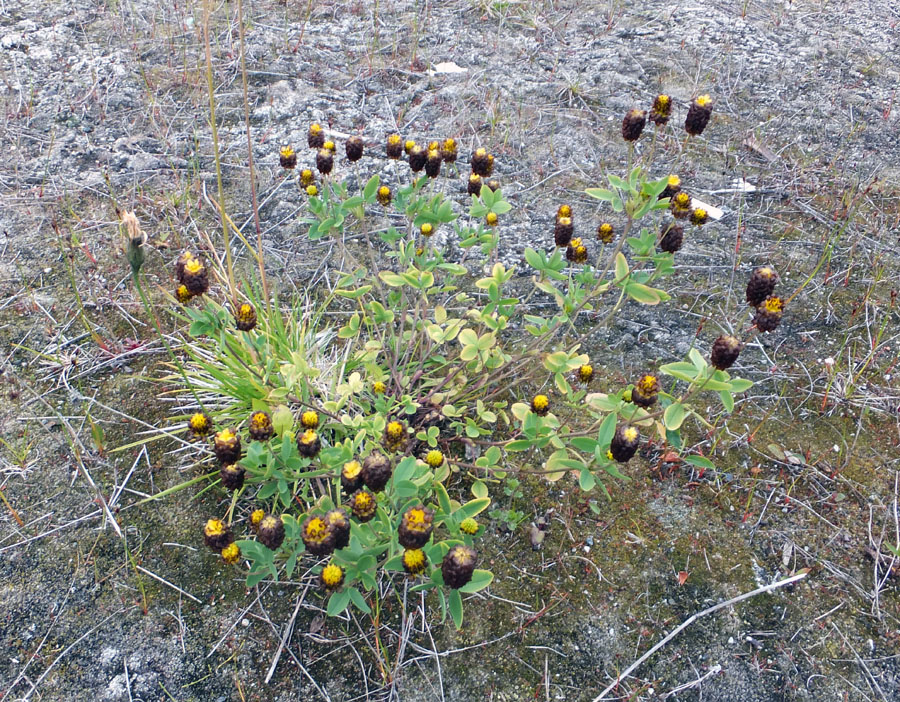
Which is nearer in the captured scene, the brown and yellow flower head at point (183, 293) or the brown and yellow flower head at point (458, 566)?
the brown and yellow flower head at point (458, 566)

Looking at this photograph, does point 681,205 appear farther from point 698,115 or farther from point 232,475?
point 232,475

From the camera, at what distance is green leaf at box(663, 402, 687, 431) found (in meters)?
1.56

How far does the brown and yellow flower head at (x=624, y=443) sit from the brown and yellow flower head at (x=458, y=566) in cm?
44

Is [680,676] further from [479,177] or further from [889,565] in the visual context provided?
[479,177]

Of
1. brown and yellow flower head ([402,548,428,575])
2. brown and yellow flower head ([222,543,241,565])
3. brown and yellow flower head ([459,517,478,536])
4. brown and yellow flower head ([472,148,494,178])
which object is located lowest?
brown and yellow flower head ([222,543,241,565])

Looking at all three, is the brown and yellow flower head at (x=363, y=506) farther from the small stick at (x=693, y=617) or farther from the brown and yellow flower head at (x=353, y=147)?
the brown and yellow flower head at (x=353, y=147)

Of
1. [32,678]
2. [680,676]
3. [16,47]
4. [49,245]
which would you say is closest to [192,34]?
[16,47]

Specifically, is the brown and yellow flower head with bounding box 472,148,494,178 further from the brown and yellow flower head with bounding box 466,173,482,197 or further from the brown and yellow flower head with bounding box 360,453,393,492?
the brown and yellow flower head with bounding box 360,453,393,492

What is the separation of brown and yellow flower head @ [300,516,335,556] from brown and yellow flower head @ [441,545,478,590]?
262 millimetres

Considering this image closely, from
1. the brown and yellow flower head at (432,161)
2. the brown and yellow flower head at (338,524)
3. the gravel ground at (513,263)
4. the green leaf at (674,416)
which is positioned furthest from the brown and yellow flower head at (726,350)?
the brown and yellow flower head at (432,161)

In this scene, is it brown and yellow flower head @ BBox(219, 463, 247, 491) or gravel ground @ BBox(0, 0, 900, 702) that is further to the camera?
gravel ground @ BBox(0, 0, 900, 702)

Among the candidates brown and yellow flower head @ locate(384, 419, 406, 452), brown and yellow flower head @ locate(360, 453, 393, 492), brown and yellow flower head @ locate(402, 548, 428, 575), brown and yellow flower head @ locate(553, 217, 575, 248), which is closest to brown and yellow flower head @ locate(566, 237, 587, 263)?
brown and yellow flower head @ locate(553, 217, 575, 248)

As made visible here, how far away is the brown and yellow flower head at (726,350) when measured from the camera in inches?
58.2

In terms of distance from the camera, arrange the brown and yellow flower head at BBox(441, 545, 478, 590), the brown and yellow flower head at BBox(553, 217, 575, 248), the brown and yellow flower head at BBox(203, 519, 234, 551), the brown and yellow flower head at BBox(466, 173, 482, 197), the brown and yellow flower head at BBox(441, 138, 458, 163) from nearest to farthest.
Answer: the brown and yellow flower head at BBox(441, 545, 478, 590)
the brown and yellow flower head at BBox(203, 519, 234, 551)
the brown and yellow flower head at BBox(553, 217, 575, 248)
the brown and yellow flower head at BBox(441, 138, 458, 163)
the brown and yellow flower head at BBox(466, 173, 482, 197)
